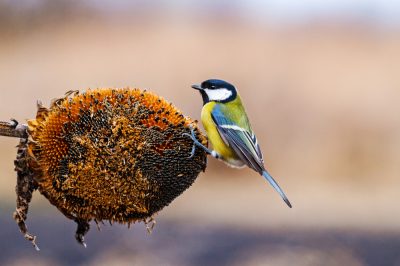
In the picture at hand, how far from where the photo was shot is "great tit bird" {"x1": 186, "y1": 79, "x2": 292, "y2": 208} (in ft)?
11.4

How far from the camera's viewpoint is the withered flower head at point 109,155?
280 centimetres

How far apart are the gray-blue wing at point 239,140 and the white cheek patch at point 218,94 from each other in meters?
0.05

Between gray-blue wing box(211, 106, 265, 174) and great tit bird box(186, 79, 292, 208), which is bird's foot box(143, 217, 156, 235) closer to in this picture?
Result: great tit bird box(186, 79, 292, 208)

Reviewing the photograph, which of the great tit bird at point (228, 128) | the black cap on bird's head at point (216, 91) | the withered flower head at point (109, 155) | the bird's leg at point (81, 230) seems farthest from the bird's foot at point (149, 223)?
the black cap on bird's head at point (216, 91)

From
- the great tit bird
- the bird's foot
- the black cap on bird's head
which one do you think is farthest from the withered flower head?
the black cap on bird's head

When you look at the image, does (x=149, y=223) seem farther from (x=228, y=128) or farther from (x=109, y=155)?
(x=228, y=128)

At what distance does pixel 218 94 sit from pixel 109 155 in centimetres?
96

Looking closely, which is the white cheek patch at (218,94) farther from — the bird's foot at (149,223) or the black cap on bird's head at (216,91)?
the bird's foot at (149,223)

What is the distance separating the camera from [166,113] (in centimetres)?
290

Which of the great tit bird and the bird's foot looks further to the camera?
the great tit bird

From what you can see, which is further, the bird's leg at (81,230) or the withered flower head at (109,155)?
the bird's leg at (81,230)

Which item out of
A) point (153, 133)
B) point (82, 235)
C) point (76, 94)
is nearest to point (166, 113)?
point (153, 133)

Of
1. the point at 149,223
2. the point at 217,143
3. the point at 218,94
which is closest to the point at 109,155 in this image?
the point at 149,223

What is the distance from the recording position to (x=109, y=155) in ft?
9.12
